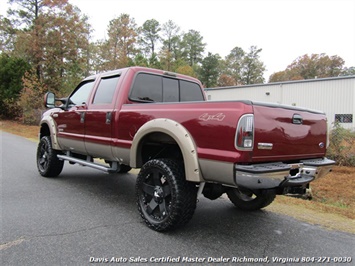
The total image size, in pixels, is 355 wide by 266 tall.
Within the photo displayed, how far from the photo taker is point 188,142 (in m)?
3.21

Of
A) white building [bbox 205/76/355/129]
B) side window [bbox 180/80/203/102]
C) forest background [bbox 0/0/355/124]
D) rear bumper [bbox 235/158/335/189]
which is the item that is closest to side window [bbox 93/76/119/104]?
side window [bbox 180/80/203/102]

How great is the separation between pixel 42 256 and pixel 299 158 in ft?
9.67

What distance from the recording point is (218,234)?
3572 millimetres

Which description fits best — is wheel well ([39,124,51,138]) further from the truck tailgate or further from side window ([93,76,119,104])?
the truck tailgate

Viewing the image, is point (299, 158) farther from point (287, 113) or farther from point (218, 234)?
point (218, 234)

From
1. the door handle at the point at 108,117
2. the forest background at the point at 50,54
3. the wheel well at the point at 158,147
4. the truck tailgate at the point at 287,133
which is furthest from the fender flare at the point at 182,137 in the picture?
the forest background at the point at 50,54

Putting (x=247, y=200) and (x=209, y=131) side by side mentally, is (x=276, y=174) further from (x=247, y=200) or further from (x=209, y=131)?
(x=247, y=200)

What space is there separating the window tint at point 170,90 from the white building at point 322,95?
46.6 feet

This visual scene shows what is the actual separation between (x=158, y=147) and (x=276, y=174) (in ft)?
6.10

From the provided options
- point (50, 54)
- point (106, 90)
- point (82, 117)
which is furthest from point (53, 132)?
point (50, 54)

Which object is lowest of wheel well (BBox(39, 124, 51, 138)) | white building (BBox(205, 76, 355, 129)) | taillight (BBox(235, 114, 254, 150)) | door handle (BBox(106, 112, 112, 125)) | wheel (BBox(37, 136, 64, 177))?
wheel (BBox(37, 136, 64, 177))

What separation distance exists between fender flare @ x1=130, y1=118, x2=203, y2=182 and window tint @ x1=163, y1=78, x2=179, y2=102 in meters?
1.16

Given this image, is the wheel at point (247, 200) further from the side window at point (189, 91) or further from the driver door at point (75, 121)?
the driver door at point (75, 121)

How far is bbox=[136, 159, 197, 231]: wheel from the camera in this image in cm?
330
